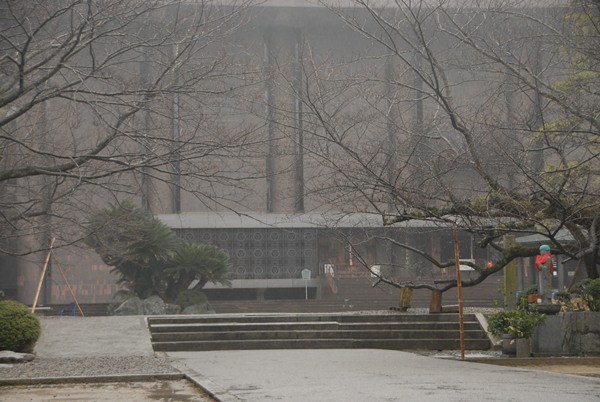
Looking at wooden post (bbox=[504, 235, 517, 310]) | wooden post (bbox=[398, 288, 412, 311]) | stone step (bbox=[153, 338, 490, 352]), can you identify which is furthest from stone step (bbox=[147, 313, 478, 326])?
stone step (bbox=[153, 338, 490, 352])

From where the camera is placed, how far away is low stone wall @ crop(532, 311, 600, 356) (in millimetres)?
19156

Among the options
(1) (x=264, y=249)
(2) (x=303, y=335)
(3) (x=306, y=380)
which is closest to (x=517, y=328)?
(2) (x=303, y=335)

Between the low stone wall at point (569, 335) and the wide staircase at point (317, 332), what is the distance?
8.86 ft

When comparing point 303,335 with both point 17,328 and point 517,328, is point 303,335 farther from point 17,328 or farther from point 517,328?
point 17,328

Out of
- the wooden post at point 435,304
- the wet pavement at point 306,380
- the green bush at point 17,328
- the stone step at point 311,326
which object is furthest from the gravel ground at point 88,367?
the wooden post at point 435,304

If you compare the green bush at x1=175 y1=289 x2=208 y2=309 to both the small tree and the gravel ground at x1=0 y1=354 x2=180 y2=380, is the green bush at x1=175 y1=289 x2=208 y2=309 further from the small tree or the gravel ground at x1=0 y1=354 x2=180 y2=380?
the gravel ground at x1=0 y1=354 x2=180 y2=380

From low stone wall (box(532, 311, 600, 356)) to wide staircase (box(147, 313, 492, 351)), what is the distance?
2702mm

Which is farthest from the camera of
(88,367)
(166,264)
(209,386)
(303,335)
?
(166,264)

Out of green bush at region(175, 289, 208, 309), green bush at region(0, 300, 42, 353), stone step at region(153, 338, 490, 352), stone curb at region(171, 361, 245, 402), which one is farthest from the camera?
green bush at region(175, 289, 208, 309)

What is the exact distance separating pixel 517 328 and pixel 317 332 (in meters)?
5.05

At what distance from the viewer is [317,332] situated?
22328 millimetres

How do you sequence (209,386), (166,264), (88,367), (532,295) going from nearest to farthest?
1. (209,386)
2. (88,367)
3. (532,295)
4. (166,264)

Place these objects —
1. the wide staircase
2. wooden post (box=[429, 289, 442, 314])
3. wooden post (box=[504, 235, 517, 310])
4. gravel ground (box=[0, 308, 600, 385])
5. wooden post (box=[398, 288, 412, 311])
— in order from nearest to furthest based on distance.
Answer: gravel ground (box=[0, 308, 600, 385]), the wide staircase, wooden post (box=[504, 235, 517, 310]), wooden post (box=[429, 289, 442, 314]), wooden post (box=[398, 288, 412, 311])

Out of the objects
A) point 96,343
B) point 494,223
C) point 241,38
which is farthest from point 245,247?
point 494,223
